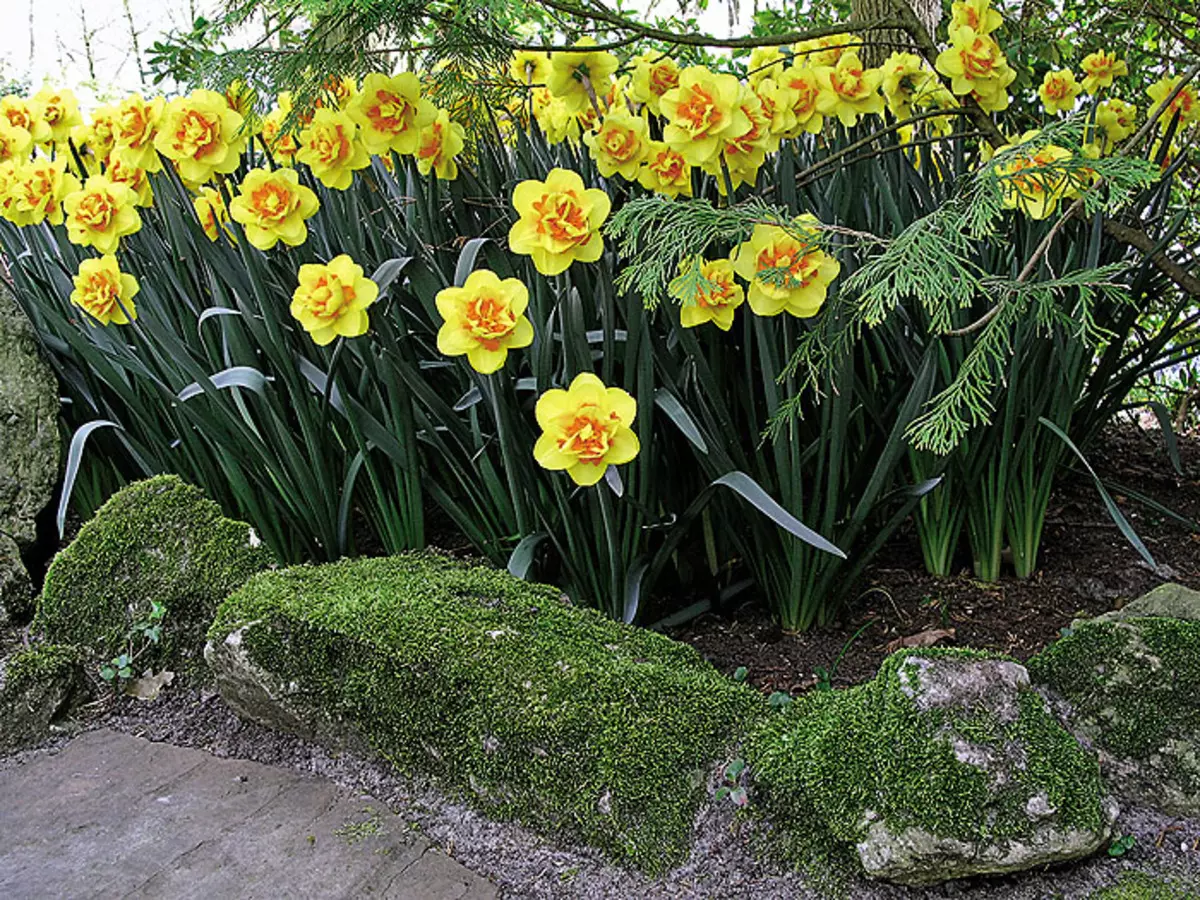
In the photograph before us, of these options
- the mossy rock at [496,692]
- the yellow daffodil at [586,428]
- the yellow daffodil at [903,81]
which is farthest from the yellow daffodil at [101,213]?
the yellow daffodil at [903,81]

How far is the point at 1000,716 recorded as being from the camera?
1.39m

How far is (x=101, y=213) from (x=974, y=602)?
1.95m

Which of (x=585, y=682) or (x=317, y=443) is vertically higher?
(x=317, y=443)

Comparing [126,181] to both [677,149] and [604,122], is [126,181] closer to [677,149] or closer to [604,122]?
[604,122]

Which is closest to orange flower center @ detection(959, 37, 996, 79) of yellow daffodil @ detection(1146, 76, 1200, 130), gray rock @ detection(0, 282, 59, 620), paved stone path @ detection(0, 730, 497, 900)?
yellow daffodil @ detection(1146, 76, 1200, 130)

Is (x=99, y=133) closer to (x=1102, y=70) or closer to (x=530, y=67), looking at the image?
(x=530, y=67)

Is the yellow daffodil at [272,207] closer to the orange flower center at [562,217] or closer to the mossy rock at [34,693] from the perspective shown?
the orange flower center at [562,217]

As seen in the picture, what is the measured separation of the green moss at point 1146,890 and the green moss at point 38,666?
1.79 m

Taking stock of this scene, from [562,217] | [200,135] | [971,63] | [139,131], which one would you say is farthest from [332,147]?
[971,63]

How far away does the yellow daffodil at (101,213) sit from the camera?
2133 mm

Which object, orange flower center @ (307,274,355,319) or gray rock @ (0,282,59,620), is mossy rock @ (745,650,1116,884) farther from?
gray rock @ (0,282,59,620)

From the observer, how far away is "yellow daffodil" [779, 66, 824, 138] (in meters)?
1.93

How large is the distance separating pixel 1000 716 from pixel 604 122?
1.13 m

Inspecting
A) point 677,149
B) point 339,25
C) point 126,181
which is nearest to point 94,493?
point 126,181
